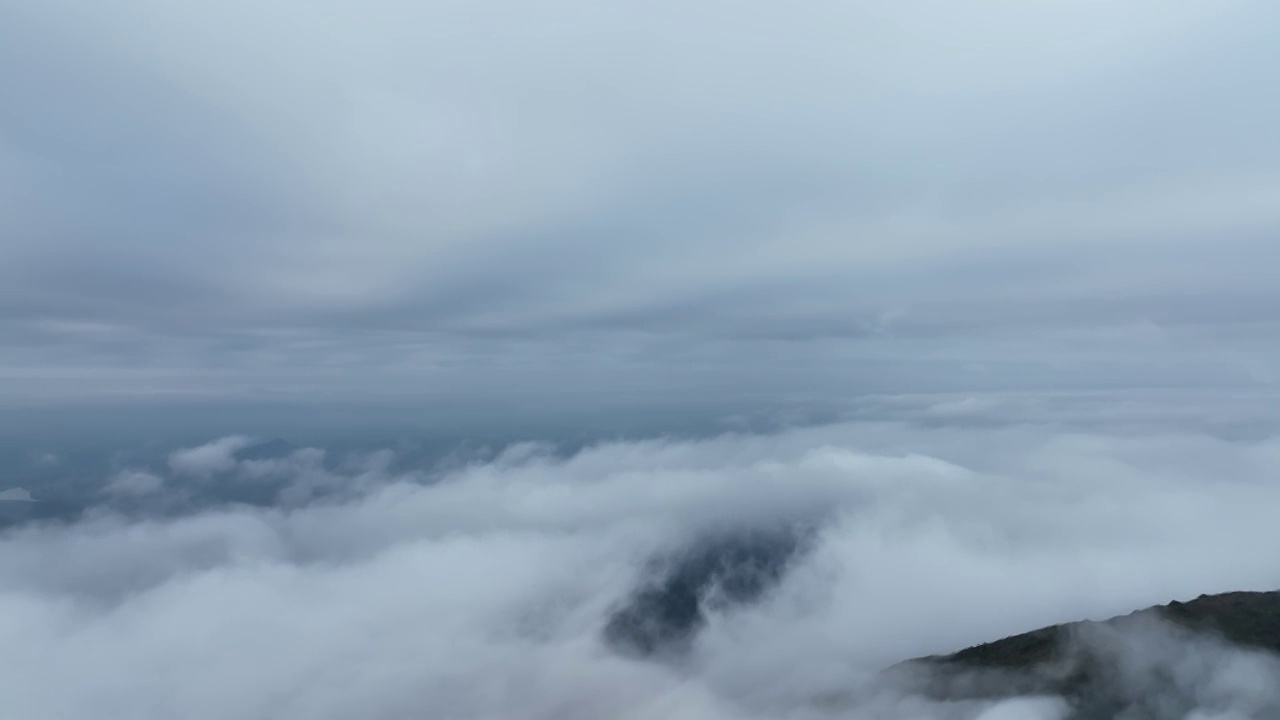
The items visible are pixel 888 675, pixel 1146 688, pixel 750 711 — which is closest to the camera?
pixel 1146 688

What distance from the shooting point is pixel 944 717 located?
13175cm

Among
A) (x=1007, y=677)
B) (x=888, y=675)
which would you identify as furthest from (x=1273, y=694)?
(x=888, y=675)

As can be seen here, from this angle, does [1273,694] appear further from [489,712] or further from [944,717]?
[489,712]

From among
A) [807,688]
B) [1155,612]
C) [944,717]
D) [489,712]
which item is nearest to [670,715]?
[807,688]

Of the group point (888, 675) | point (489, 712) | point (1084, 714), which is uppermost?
point (1084, 714)

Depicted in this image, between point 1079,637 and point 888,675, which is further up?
point 1079,637

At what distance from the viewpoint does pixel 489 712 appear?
19800 centimetres

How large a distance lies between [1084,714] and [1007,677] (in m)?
17.2

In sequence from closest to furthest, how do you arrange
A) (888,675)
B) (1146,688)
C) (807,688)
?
1. (1146,688)
2. (888,675)
3. (807,688)

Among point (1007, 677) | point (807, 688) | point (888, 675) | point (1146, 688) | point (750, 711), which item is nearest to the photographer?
point (1146, 688)

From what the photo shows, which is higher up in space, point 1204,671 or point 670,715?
point 1204,671

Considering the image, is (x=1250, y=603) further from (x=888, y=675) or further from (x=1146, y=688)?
(x=888, y=675)

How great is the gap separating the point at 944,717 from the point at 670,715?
250 feet

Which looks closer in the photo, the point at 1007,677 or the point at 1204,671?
the point at 1204,671
